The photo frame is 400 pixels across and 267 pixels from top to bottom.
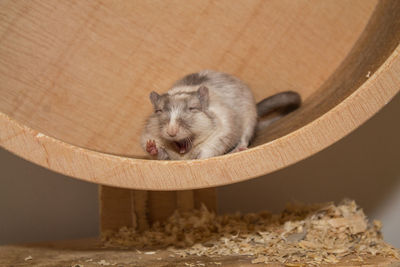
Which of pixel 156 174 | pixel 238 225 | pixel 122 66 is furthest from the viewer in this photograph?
pixel 122 66

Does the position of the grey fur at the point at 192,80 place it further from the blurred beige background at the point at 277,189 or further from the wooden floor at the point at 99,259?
the blurred beige background at the point at 277,189

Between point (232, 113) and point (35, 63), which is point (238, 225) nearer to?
point (232, 113)

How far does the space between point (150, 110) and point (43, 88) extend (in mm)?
464

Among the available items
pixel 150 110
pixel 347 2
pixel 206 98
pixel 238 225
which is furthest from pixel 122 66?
pixel 347 2

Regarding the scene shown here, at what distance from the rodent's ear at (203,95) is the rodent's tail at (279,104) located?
15.1 inches

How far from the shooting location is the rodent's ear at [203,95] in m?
1.84

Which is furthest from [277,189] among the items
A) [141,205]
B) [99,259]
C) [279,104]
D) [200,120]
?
[99,259]

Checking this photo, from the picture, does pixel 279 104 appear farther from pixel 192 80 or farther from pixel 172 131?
pixel 172 131

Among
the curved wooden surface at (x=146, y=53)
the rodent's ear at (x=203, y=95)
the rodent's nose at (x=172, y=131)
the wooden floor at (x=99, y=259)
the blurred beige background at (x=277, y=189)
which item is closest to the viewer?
the wooden floor at (x=99, y=259)

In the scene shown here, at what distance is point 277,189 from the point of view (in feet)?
8.89

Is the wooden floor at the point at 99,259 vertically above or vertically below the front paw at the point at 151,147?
below

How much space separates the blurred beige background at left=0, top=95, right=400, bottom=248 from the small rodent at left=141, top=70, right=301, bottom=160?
2.62 ft

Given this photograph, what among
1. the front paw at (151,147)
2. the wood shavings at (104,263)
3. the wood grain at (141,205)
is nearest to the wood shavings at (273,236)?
the wood grain at (141,205)

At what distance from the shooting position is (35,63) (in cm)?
204
